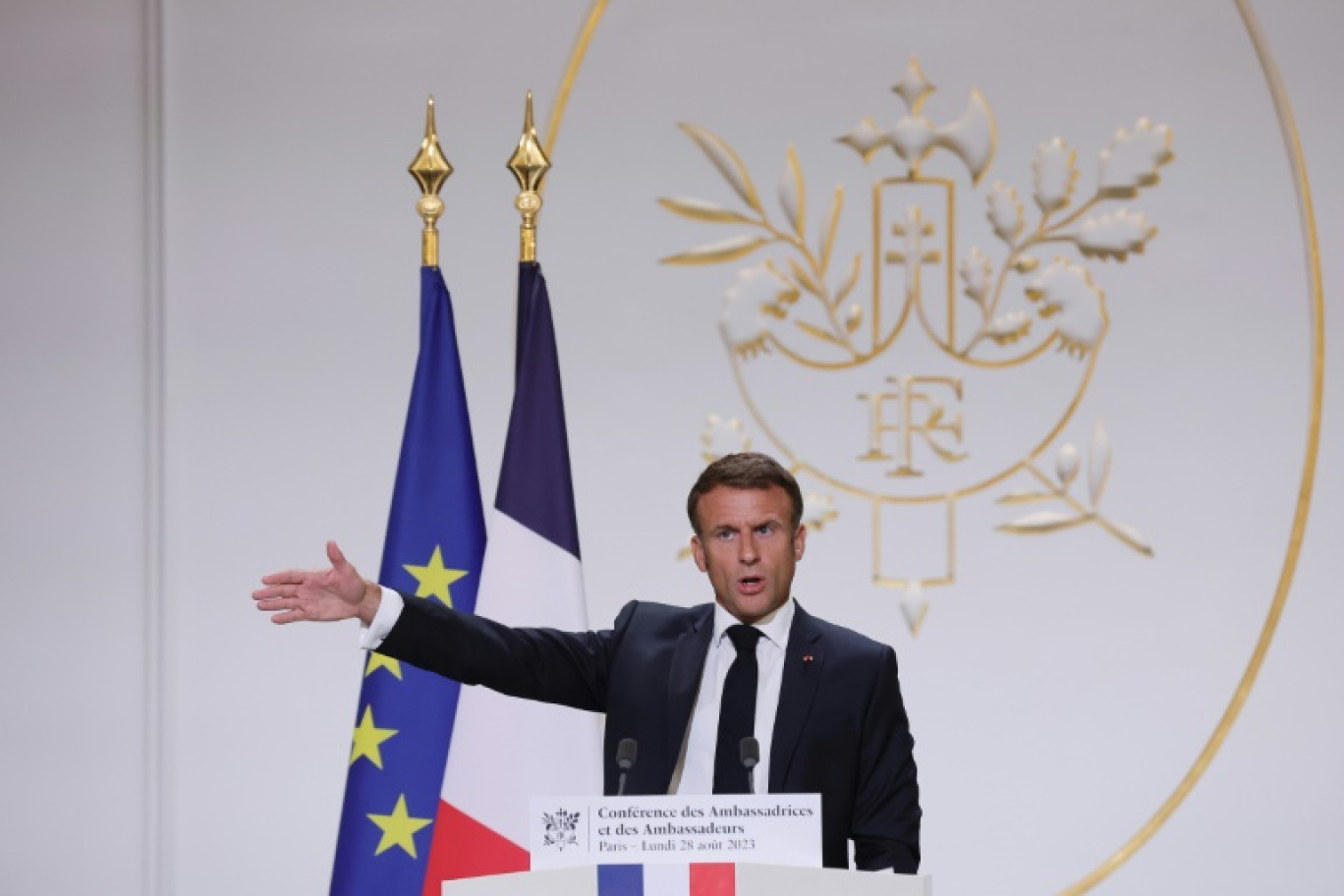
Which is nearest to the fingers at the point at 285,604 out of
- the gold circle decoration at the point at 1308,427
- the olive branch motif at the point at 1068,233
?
the gold circle decoration at the point at 1308,427

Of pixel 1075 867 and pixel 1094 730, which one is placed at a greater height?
pixel 1094 730

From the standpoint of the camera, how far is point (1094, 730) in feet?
13.8

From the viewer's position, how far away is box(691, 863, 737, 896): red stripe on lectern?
2.07m

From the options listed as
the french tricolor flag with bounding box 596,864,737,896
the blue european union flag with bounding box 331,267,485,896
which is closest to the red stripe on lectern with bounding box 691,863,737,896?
the french tricolor flag with bounding box 596,864,737,896

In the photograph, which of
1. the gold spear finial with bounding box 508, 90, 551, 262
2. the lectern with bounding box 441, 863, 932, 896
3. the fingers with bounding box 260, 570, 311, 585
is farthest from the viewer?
the gold spear finial with bounding box 508, 90, 551, 262

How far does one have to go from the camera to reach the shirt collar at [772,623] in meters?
2.70

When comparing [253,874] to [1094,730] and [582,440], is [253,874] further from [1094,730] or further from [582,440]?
[1094,730]

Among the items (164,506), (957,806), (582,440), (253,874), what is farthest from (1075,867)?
(164,506)

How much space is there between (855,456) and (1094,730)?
2.78 feet

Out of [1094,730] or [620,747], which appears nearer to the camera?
[620,747]

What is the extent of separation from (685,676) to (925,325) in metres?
1.76

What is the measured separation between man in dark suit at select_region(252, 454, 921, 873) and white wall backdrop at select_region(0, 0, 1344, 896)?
1479 millimetres

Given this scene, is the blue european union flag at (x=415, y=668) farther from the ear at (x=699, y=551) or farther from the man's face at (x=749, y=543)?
the man's face at (x=749, y=543)

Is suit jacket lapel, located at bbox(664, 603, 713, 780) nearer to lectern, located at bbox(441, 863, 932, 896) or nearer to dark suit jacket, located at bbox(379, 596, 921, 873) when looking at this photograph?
dark suit jacket, located at bbox(379, 596, 921, 873)
